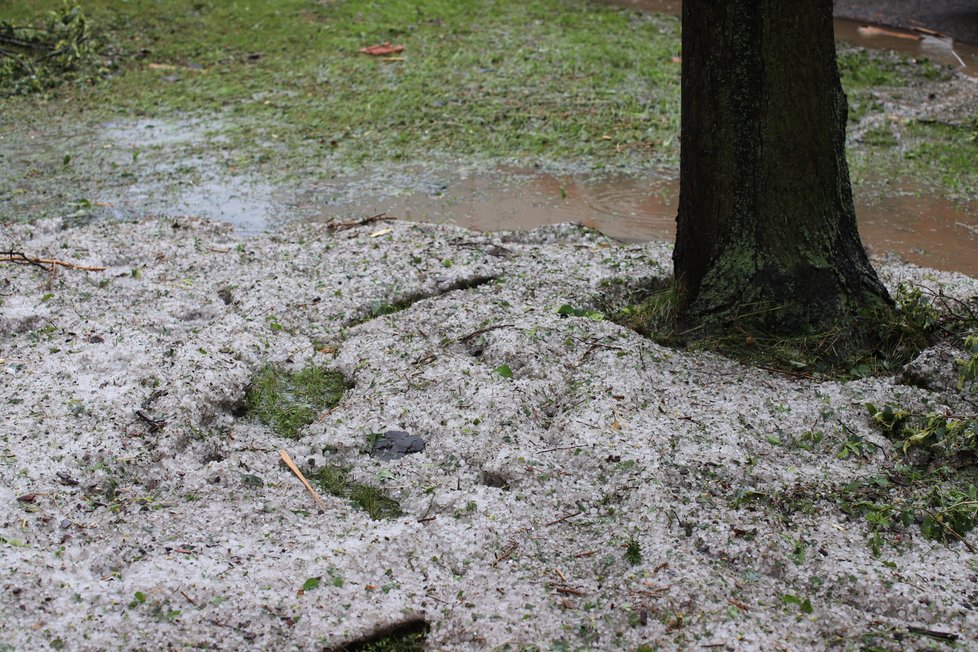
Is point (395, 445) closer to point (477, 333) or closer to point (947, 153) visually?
point (477, 333)

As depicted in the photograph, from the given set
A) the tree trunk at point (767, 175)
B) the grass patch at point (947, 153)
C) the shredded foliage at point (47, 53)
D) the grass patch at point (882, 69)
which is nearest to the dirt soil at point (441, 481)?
the tree trunk at point (767, 175)

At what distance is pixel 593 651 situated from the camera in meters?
2.40

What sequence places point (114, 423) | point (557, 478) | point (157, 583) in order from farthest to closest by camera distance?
point (114, 423), point (557, 478), point (157, 583)

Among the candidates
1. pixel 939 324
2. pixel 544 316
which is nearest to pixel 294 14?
pixel 544 316

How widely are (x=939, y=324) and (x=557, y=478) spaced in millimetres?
1723

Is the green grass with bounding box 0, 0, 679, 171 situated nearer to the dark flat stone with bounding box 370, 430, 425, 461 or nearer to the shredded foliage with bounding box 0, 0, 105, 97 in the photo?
the shredded foliage with bounding box 0, 0, 105, 97

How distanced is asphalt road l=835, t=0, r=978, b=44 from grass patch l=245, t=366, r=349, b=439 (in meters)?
8.86

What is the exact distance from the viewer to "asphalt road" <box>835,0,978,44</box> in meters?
10.3

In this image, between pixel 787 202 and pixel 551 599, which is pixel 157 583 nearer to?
pixel 551 599

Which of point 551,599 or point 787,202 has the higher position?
point 787,202

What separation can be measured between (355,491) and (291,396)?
2.10 ft

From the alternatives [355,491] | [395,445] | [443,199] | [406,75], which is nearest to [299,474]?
[355,491]

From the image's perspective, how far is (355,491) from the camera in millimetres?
3061

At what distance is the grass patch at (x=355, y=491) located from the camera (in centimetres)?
297
